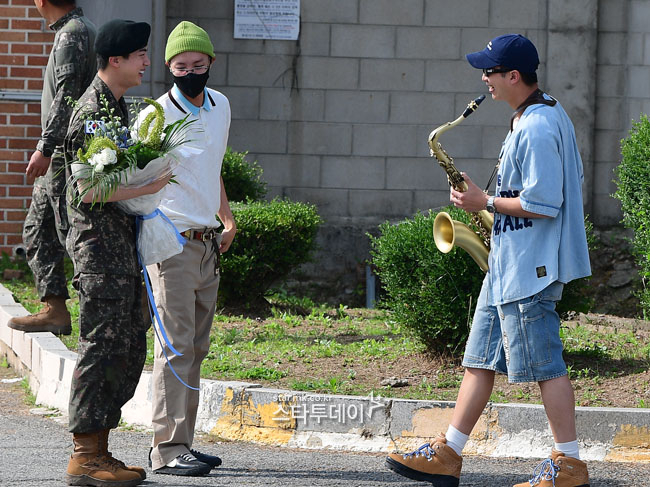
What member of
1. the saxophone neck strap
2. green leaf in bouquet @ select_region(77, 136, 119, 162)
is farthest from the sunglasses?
green leaf in bouquet @ select_region(77, 136, 119, 162)

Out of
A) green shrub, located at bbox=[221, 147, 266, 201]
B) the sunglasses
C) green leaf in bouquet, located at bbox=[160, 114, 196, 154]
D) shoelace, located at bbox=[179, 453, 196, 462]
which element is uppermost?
the sunglasses

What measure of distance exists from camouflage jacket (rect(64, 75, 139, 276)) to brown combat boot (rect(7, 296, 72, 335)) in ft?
9.38

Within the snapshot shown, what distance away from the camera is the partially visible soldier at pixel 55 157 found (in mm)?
6438

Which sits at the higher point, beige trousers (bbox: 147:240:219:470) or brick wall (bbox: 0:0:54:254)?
brick wall (bbox: 0:0:54:254)

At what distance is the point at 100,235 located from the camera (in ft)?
14.6

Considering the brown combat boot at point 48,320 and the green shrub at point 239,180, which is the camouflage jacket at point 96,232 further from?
the green shrub at point 239,180

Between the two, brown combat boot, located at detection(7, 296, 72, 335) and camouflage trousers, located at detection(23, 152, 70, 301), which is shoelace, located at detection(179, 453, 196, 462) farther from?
brown combat boot, located at detection(7, 296, 72, 335)

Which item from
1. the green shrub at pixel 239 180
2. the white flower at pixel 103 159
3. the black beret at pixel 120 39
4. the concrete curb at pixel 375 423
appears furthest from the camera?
the green shrub at pixel 239 180

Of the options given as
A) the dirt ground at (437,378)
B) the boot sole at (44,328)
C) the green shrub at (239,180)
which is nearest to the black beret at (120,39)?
the dirt ground at (437,378)

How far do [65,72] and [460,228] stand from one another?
118 inches

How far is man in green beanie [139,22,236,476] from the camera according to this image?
4.75 meters

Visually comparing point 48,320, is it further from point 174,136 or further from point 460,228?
point 460,228

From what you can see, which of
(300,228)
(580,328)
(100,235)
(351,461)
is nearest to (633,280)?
(580,328)

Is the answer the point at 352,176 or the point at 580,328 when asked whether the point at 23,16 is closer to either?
the point at 352,176
